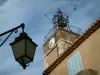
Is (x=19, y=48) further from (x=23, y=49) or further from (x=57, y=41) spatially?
(x=57, y=41)

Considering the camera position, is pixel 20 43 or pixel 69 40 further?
pixel 69 40

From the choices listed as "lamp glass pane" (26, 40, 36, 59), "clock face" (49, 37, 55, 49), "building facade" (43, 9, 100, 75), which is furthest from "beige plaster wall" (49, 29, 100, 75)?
"clock face" (49, 37, 55, 49)

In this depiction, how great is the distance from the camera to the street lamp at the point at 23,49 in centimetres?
457

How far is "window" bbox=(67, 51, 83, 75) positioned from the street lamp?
926 centimetres

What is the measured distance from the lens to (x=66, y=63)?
14.8 meters

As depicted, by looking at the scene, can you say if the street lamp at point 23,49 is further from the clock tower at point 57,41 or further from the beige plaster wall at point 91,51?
the clock tower at point 57,41

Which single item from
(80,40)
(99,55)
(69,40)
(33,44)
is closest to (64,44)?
(69,40)

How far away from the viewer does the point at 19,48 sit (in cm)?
461

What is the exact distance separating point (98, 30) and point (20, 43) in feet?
28.7

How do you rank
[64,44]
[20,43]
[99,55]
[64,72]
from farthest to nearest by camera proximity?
1. [64,44]
2. [64,72]
3. [99,55]
4. [20,43]

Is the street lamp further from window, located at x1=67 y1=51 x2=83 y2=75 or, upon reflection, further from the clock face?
the clock face

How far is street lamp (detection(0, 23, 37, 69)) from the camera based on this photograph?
457 cm

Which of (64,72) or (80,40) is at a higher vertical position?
(80,40)

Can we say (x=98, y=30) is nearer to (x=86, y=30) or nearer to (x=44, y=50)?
(x=86, y=30)
